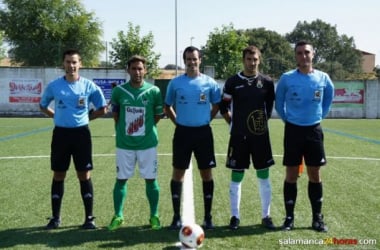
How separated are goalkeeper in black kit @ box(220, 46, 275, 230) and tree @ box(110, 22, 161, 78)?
93.0ft

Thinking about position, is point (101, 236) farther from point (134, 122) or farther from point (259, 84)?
point (259, 84)

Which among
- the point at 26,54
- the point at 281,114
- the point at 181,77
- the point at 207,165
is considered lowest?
the point at 207,165

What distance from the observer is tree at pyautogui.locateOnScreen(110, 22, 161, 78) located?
34.0 metres

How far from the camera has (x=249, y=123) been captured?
5.45 meters

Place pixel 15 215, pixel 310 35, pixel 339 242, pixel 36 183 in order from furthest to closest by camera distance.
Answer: pixel 310 35, pixel 36 183, pixel 15 215, pixel 339 242

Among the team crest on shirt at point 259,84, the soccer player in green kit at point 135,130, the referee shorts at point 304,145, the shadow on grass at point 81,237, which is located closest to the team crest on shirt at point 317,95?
the referee shorts at point 304,145

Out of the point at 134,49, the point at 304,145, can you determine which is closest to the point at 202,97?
the point at 304,145

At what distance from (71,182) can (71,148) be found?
2.69 meters

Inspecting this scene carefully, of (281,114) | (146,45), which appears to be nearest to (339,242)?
(281,114)

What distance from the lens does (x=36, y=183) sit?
792 centimetres

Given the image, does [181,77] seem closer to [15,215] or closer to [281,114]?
[281,114]

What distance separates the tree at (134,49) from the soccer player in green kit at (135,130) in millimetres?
28279

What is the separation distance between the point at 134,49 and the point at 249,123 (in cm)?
2978

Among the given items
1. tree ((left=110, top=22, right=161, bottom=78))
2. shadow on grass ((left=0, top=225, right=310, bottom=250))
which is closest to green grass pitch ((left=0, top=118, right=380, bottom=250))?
shadow on grass ((left=0, top=225, right=310, bottom=250))
